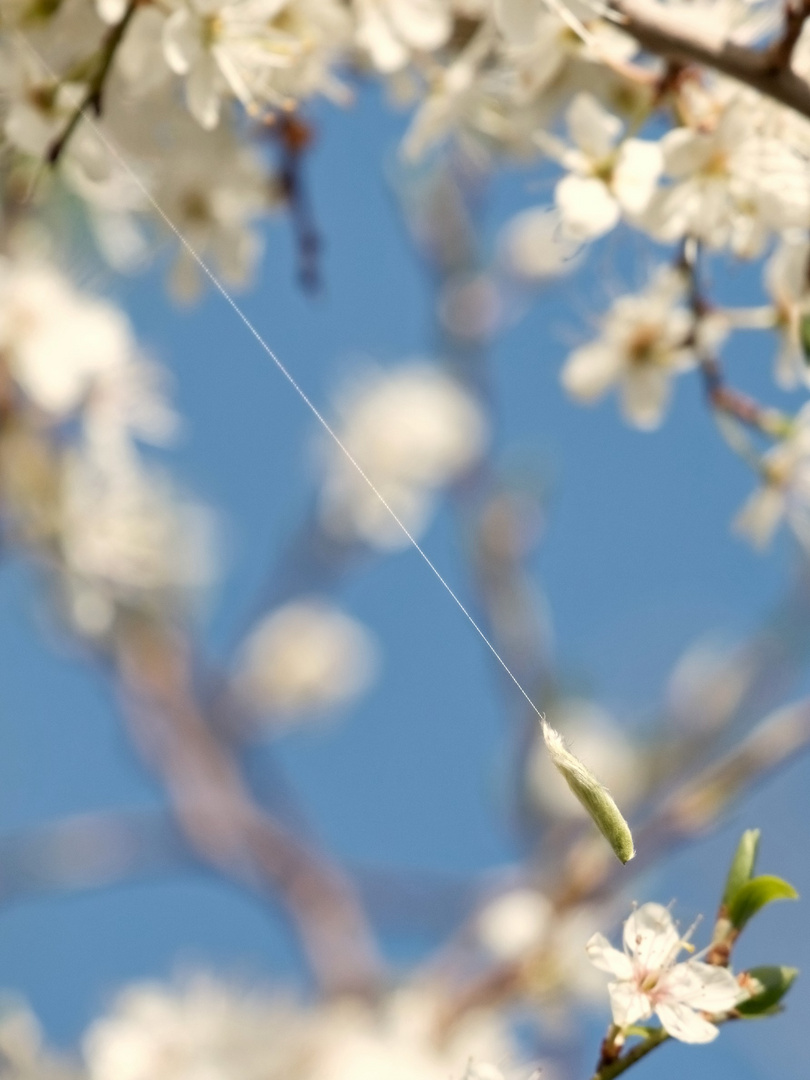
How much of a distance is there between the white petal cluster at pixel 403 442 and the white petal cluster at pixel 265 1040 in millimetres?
1051

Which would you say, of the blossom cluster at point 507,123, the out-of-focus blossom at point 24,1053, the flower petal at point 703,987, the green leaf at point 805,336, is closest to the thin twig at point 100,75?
the blossom cluster at point 507,123

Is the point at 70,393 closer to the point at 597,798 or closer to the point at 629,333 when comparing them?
the point at 629,333

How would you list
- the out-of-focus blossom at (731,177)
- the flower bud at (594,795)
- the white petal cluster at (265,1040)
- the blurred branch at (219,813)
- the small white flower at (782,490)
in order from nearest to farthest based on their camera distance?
the flower bud at (594,795), the out-of-focus blossom at (731,177), the small white flower at (782,490), the white petal cluster at (265,1040), the blurred branch at (219,813)

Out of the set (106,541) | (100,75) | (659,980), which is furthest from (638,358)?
(106,541)

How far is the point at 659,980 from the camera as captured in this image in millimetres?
597

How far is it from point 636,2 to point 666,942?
48cm

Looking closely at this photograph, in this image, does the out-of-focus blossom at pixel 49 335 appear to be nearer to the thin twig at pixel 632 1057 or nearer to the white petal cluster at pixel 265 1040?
the white petal cluster at pixel 265 1040

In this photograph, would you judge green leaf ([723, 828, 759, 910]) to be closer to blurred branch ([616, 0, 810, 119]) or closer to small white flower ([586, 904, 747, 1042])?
small white flower ([586, 904, 747, 1042])

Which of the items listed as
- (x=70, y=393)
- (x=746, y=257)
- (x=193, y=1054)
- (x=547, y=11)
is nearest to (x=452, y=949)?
(x=193, y=1054)

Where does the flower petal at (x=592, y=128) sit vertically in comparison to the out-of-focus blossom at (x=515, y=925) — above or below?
above

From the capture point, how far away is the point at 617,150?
2.86 ft

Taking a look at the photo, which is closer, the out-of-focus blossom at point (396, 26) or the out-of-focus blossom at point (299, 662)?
the out-of-focus blossom at point (396, 26)

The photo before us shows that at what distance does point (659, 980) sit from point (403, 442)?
211cm

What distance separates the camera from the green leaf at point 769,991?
2.05 ft
